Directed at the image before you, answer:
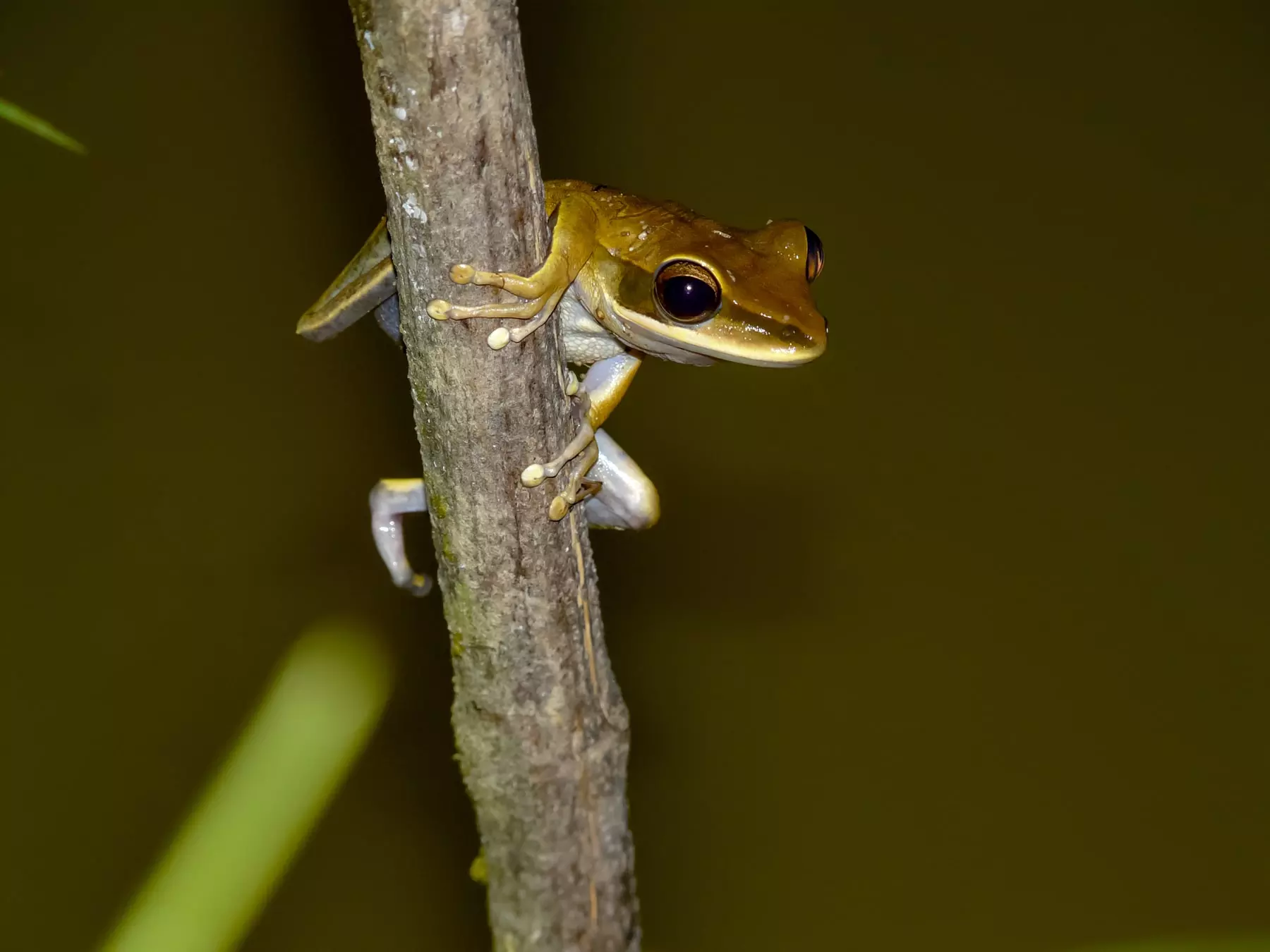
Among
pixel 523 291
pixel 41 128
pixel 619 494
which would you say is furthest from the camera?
pixel 41 128

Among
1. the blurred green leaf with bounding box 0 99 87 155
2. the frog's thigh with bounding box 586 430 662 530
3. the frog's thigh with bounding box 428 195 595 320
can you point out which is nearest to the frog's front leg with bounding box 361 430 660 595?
the frog's thigh with bounding box 586 430 662 530

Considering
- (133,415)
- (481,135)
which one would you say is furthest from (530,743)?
(133,415)

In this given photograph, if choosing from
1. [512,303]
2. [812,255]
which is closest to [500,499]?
[512,303]

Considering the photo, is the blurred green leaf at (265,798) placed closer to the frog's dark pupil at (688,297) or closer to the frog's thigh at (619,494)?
the frog's thigh at (619,494)

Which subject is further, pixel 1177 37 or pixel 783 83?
pixel 783 83

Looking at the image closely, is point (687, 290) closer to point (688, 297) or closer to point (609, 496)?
point (688, 297)

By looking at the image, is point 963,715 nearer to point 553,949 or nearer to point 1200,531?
point 1200,531
